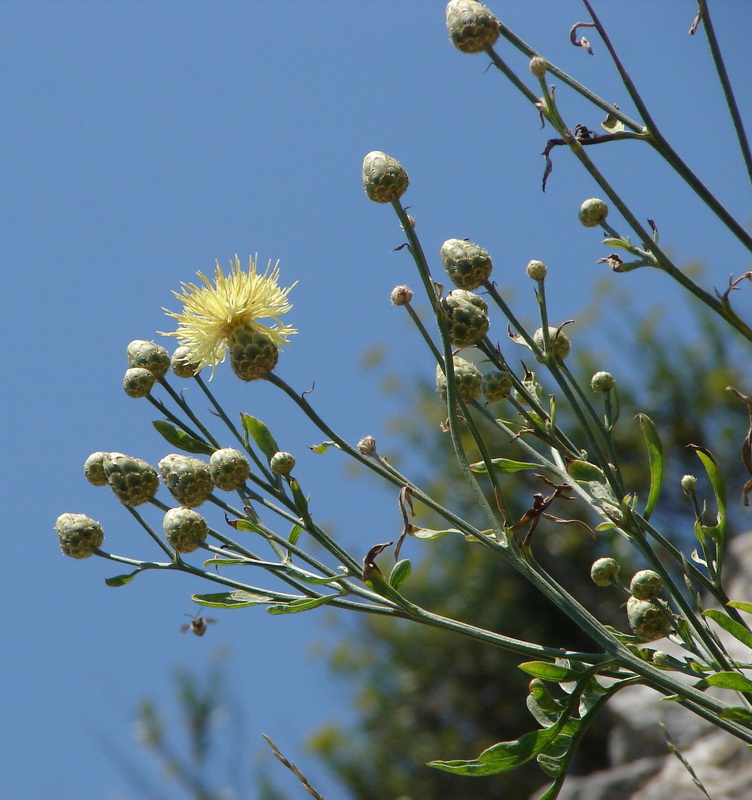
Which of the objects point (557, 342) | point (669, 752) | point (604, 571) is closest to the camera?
point (604, 571)

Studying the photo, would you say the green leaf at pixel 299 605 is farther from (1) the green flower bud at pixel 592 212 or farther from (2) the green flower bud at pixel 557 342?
(1) the green flower bud at pixel 592 212

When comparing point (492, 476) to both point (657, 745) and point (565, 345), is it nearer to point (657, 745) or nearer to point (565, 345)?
point (565, 345)

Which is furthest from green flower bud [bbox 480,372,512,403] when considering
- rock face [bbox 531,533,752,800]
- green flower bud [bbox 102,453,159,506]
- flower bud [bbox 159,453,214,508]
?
rock face [bbox 531,533,752,800]

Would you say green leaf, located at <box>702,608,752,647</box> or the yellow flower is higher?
the yellow flower

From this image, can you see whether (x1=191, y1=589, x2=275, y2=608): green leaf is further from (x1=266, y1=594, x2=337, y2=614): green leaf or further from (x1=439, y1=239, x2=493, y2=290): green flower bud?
(x1=439, y1=239, x2=493, y2=290): green flower bud

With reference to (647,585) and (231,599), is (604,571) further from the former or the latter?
(231,599)

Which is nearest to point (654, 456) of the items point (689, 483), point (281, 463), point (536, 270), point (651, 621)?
point (689, 483)

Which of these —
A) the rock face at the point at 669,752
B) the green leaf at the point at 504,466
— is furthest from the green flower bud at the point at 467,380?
the rock face at the point at 669,752
